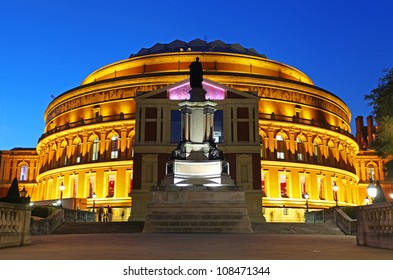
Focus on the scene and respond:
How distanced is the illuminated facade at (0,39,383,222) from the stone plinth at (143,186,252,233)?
62.5ft

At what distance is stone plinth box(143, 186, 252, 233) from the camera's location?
28.1 meters

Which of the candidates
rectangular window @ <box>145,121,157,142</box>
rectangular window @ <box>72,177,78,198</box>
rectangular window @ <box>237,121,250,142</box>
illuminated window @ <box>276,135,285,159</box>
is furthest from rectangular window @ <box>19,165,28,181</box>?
rectangular window @ <box>237,121,250,142</box>

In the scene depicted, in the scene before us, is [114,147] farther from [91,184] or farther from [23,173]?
[23,173]

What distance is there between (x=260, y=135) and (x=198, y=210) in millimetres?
35392

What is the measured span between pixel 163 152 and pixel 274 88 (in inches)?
940

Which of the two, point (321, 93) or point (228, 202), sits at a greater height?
point (321, 93)

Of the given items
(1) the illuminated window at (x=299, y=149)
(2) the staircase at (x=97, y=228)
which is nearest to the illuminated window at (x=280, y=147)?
(1) the illuminated window at (x=299, y=149)

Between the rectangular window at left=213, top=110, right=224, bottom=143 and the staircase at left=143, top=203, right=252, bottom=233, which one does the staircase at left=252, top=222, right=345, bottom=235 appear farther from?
the rectangular window at left=213, top=110, right=224, bottom=143

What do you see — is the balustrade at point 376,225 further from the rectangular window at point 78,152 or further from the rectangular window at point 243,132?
Result: the rectangular window at point 78,152

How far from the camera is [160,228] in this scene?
28031 millimetres

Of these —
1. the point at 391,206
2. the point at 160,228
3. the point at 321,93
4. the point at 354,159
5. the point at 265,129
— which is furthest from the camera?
the point at 354,159

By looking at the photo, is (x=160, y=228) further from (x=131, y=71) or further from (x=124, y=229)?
(x=131, y=71)

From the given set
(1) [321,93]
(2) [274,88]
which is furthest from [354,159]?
(2) [274,88]

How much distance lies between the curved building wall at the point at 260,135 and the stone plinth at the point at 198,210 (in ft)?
Answer: 96.2
